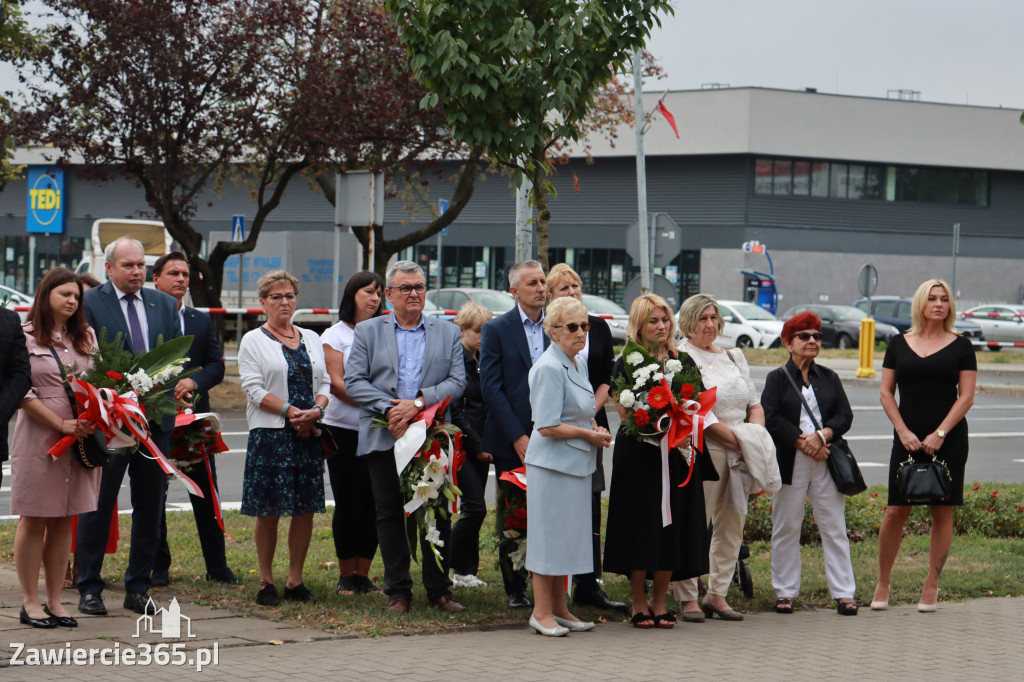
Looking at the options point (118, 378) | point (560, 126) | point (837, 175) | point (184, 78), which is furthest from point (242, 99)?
point (837, 175)

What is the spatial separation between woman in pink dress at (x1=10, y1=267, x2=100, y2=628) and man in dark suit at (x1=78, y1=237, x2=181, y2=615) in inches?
11.8

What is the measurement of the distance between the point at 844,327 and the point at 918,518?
30999 mm

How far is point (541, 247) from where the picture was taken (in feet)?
67.7

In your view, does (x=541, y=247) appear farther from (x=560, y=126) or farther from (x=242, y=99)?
(x=560, y=126)

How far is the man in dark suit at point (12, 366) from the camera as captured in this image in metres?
6.51

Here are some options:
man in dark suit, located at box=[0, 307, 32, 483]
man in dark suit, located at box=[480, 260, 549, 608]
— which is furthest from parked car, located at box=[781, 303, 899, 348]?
man in dark suit, located at box=[0, 307, 32, 483]

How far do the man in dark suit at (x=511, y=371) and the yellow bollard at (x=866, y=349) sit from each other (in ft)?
74.7

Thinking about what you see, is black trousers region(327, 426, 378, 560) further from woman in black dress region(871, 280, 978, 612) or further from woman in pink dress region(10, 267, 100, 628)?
woman in black dress region(871, 280, 978, 612)

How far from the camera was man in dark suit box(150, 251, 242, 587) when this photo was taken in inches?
321

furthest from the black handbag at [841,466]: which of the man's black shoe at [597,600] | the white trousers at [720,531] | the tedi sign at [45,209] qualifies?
the tedi sign at [45,209]

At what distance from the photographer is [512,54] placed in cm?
1006

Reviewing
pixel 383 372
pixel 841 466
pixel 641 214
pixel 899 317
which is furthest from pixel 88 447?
pixel 899 317

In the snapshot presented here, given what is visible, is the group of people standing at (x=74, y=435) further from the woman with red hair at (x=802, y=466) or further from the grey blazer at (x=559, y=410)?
the woman with red hair at (x=802, y=466)

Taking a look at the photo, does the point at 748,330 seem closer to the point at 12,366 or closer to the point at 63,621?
the point at 63,621
